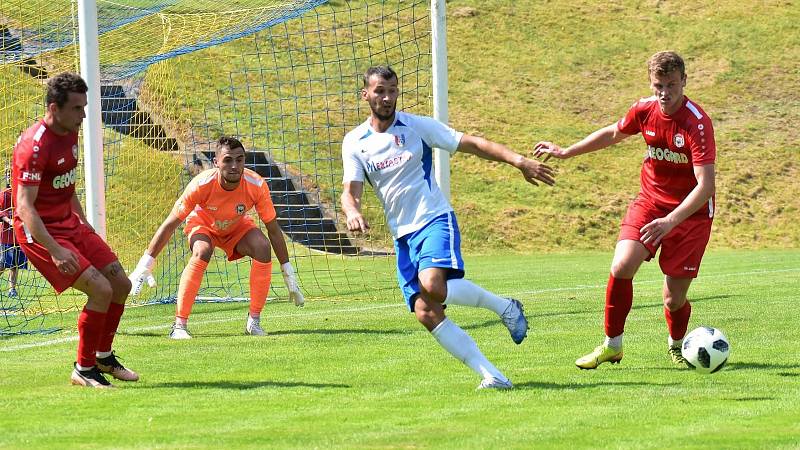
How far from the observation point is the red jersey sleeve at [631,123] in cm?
912

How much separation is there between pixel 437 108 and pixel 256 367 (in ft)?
18.8

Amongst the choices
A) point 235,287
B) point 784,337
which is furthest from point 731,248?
point 784,337

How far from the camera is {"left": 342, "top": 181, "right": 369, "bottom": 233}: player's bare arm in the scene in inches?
304

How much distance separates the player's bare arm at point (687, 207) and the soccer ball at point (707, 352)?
72 centimetres

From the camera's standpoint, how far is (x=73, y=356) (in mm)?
10461

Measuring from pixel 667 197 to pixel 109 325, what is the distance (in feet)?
13.0

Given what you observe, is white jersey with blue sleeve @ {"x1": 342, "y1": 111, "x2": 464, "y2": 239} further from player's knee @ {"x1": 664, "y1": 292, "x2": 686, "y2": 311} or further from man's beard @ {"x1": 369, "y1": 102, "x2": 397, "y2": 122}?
player's knee @ {"x1": 664, "y1": 292, "x2": 686, "y2": 311}

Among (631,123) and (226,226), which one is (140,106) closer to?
(226,226)

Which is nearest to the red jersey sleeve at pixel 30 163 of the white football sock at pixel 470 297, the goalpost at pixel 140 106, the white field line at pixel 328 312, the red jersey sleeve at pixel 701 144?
the white football sock at pixel 470 297

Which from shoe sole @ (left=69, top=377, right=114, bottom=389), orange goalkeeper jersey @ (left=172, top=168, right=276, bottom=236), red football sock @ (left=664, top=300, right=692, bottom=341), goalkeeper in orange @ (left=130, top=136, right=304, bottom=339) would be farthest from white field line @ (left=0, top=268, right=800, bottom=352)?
red football sock @ (left=664, top=300, right=692, bottom=341)

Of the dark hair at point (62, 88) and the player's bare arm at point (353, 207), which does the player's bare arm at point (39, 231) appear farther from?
the player's bare arm at point (353, 207)

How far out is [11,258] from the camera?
1597 cm

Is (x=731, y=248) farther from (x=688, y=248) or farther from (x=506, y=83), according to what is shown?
(x=688, y=248)

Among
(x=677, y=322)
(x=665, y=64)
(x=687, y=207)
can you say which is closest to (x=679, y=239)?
(x=687, y=207)
